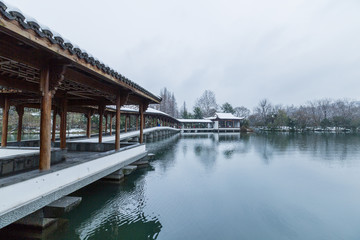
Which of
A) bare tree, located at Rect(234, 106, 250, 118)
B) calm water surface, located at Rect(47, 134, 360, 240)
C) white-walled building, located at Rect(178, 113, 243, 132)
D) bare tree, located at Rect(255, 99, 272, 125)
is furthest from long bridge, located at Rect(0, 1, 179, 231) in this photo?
bare tree, located at Rect(234, 106, 250, 118)

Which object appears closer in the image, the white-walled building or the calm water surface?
the calm water surface

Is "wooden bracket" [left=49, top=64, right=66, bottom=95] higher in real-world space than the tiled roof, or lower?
lower

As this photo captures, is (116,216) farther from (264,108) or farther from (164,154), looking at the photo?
(264,108)

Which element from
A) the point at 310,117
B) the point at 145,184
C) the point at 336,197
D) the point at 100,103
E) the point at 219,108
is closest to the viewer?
the point at 336,197

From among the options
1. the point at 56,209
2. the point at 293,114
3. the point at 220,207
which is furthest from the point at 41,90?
the point at 293,114

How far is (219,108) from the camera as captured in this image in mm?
62406

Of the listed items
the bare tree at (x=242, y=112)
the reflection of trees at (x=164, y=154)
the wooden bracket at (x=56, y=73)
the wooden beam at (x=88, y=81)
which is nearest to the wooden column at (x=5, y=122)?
the wooden beam at (x=88, y=81)

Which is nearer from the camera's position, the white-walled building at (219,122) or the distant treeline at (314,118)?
the white-walled building at (219,122)

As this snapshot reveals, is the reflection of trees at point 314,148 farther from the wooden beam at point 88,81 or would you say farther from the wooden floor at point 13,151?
the wooden floor at point 13,151

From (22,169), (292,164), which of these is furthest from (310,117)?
(22,169)

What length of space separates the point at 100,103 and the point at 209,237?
285 inches

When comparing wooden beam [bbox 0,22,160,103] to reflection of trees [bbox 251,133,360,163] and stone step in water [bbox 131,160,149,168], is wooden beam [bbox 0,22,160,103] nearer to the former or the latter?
stone step in water [bbox 131,160,149,168]

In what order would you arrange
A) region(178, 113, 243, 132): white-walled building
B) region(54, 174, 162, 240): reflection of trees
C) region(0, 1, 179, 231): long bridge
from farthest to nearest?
region(178, 113, 243, 132): white-walled building
region(54, 174, 162, 240): reflection of trees
region(0, 1, 179, 231): long bridge

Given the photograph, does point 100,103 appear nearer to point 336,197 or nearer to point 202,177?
point 202,177
